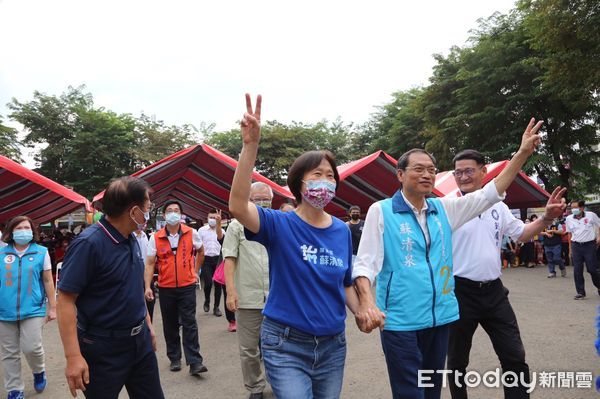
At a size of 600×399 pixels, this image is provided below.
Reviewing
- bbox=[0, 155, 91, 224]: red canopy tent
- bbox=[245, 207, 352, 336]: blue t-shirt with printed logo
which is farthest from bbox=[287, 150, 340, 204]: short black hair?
bbox=[0, 155, 91, 224]: red canopy tent

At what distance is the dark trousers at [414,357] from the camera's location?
100 inches

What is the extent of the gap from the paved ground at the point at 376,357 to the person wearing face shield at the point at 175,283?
36cm

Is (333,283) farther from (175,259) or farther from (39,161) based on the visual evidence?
(39,161)

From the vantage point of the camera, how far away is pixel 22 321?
184 inches

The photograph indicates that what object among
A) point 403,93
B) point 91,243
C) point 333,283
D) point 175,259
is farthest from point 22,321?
point 403,93

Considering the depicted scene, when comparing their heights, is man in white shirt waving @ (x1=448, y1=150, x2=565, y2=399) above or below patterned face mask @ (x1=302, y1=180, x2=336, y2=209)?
below

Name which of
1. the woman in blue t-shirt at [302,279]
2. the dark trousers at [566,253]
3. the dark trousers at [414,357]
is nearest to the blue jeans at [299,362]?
the woman in blue t-shirt at [302,279]

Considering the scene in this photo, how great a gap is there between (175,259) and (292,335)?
346cm

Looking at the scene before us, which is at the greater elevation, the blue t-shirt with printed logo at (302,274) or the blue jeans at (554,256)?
the blue t-shirt with printed logo at (302,274)

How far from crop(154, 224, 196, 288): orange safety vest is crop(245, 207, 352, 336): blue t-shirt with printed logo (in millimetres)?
3271

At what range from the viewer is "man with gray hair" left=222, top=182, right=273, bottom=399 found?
166 inches

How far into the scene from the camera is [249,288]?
4.45m

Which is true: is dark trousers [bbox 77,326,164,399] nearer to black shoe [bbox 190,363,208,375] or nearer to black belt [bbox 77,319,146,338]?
black belt [bbox 77,319,146,338]

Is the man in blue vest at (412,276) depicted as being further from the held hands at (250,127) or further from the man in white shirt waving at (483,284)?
the held hands at (250,127)
